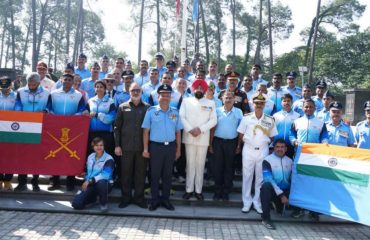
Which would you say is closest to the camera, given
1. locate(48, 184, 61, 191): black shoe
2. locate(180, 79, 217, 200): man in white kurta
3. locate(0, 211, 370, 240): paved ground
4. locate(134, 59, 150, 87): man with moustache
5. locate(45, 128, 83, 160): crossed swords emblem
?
locate(0, 211, 370, 240): paved ground

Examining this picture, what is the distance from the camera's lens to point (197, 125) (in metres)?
6.13

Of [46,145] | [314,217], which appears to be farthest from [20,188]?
[314,217]

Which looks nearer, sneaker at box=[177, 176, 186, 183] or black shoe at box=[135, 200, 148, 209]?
black shoe at box=[135, 200, 148, 209]

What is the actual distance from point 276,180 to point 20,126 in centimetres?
448

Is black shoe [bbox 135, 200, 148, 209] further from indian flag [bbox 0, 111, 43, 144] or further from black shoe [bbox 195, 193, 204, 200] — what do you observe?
indian flag [bbox 0, 111, 43, 144]

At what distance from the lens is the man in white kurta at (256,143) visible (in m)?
5.96

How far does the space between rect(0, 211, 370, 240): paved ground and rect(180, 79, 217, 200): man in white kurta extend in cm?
88

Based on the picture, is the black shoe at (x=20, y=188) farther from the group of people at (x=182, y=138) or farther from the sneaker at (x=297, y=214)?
the sneaker at (x=297, y=214)

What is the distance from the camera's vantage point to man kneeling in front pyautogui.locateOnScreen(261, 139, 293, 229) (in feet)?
18.3

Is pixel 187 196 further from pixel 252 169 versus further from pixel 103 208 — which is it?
pixel 103 208

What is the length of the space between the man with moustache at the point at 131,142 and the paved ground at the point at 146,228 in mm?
594

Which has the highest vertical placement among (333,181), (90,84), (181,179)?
(90,84)

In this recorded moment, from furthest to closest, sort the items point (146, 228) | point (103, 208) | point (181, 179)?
point (181, 179) → point (103, 208) → point (146, 228)

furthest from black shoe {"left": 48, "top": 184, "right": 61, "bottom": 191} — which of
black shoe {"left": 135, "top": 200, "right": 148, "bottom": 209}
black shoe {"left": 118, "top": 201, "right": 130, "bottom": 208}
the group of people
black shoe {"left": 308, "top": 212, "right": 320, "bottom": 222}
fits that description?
black shoe {"left": 308, "top": 212, "right": 320, "bottom": 222}
